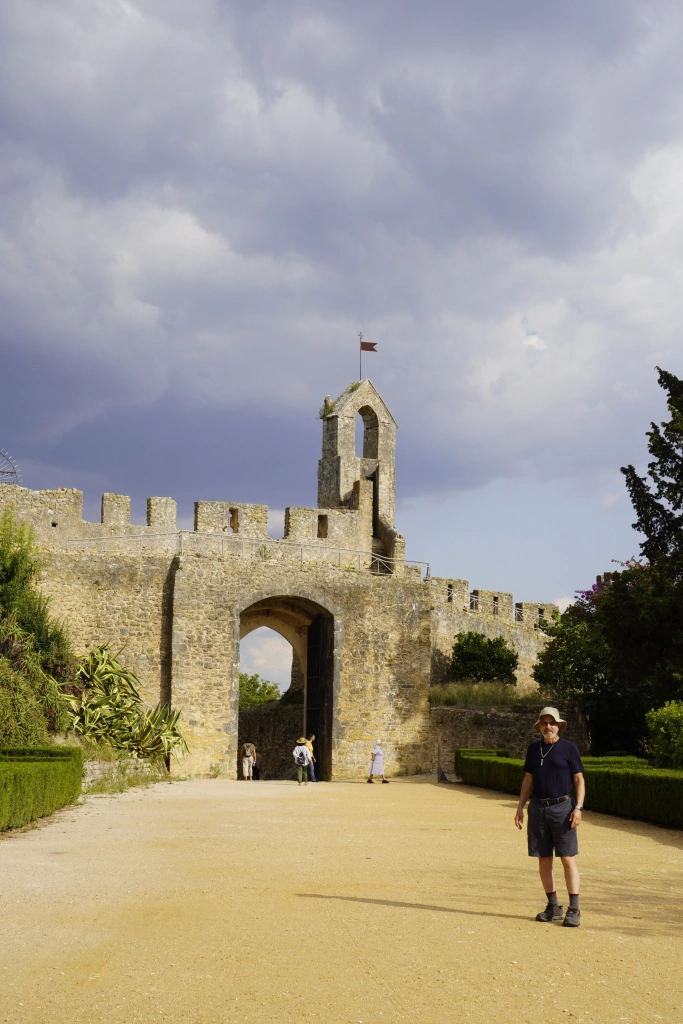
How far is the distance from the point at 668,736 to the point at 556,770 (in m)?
8.86

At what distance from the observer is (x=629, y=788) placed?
504 inches

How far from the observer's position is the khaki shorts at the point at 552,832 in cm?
627

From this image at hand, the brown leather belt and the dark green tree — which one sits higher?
the dark green tree

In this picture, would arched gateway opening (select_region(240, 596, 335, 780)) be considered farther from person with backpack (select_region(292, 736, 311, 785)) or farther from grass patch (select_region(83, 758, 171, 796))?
grass patch (select_region(83, 758, 171, 796))

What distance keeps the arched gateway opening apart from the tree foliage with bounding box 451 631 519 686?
504 cm

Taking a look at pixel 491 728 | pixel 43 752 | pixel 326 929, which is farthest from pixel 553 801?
pixel 491 728

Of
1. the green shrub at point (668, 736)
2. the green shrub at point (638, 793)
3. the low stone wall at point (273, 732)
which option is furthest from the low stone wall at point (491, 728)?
the green shrub at point (638, 793)

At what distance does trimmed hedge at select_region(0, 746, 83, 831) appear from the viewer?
1062 cm

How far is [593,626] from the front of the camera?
25.3 metres

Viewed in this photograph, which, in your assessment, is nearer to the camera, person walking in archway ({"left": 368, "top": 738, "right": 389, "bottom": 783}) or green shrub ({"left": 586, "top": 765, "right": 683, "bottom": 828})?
green shrub ({"left": 586, "top": 765, "right": 683, "bottom": 828})

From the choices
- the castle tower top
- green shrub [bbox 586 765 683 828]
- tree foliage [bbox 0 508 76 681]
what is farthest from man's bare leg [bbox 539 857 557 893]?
the castle tower top

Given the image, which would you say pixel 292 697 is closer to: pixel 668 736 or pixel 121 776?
pixel 121 776

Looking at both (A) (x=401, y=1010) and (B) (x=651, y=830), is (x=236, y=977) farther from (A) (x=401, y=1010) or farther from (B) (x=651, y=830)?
(B) (x=651, y=830)

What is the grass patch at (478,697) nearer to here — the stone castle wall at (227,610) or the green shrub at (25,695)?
the stone castle wall at (227,610)
